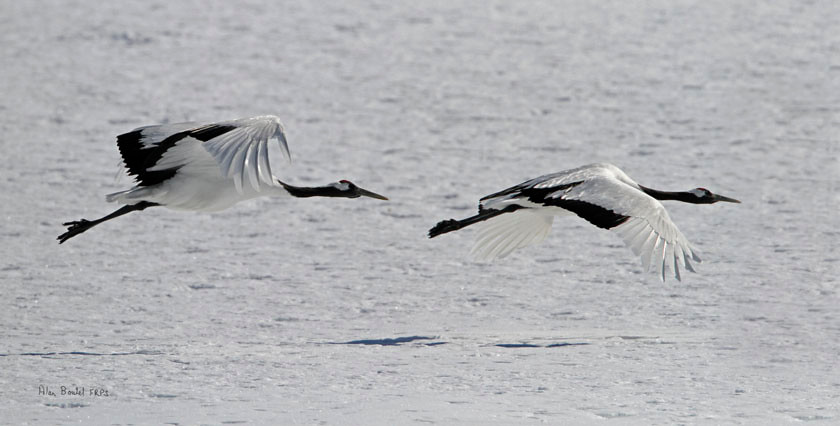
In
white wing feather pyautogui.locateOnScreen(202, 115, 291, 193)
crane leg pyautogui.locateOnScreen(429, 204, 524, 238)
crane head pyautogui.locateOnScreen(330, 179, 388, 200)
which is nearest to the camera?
white wing feather pyautogui.locateOnScreen(202, 115, 291, 193)

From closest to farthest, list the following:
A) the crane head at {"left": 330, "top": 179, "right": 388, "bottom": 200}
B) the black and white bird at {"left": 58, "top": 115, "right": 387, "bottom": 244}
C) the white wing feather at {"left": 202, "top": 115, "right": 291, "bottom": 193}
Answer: the white wing feather at {"left": 202, "top": 115, "right": 291, "bottom": 193} → the black and white bird at {"left": 58, "top": 115, "right": 387, "bottom": 244} → the crane head at {"left": 330, "top": 179, "right": 388, "bottom": 200}

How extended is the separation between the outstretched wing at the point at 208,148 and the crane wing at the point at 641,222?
5.69ft

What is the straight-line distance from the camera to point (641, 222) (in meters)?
6.08

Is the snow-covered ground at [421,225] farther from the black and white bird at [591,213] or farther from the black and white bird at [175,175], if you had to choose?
the black and white bird at [175,175]

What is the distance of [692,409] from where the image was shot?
17.7 ft

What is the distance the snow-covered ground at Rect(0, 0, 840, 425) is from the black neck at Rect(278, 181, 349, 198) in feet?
2.00

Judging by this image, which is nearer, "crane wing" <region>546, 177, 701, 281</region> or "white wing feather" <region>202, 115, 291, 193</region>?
"white wing feather" <region>202, 115, 291, 193</region>

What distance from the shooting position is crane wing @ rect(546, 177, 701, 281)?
582 cm

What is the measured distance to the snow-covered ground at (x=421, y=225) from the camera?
575 centimetres

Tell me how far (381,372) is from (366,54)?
863 cm

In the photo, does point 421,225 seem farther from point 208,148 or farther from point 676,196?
point 208,148

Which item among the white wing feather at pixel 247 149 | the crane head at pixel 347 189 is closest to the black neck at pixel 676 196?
the crane head at pixel 347 189

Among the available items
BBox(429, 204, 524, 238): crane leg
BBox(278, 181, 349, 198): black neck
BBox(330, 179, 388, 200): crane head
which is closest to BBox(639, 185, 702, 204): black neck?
BBox(429, 204, 524, 238): crane leg

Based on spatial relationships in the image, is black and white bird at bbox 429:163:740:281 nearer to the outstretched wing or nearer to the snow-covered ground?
the snow-covered ground
